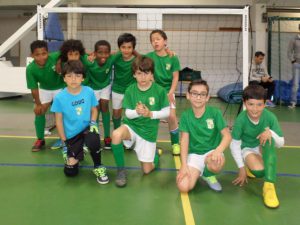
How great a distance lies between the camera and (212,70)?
33.8ft

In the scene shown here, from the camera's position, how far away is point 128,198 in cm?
282

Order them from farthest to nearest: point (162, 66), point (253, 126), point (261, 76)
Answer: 1. point (261, 76)
2. point (162, 66)
3. point (253, 126)

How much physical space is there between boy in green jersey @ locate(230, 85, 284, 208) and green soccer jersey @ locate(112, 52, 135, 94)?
160 cm

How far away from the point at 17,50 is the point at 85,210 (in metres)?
11.3

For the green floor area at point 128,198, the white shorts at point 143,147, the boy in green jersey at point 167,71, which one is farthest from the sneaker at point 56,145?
the boy in green jersey at point 167,71

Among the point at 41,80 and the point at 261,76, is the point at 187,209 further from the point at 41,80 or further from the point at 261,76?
the point at 261,76

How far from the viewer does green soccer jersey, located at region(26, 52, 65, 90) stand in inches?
160

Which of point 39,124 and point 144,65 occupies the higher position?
point 144,65

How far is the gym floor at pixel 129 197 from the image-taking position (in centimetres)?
248

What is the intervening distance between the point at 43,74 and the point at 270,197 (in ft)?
9.59

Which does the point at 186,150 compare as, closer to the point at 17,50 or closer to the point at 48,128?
the point at 48,128

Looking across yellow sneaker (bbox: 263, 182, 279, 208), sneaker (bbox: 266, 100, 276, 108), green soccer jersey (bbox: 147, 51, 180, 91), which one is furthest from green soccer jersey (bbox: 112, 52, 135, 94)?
sneaker (bbox: 266, 100, 276, 108)

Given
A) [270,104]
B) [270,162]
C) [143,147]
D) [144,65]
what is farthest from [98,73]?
[270,104]

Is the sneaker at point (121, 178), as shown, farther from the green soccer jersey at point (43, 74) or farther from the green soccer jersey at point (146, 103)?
the green soccer jersey at point (43, 74)
